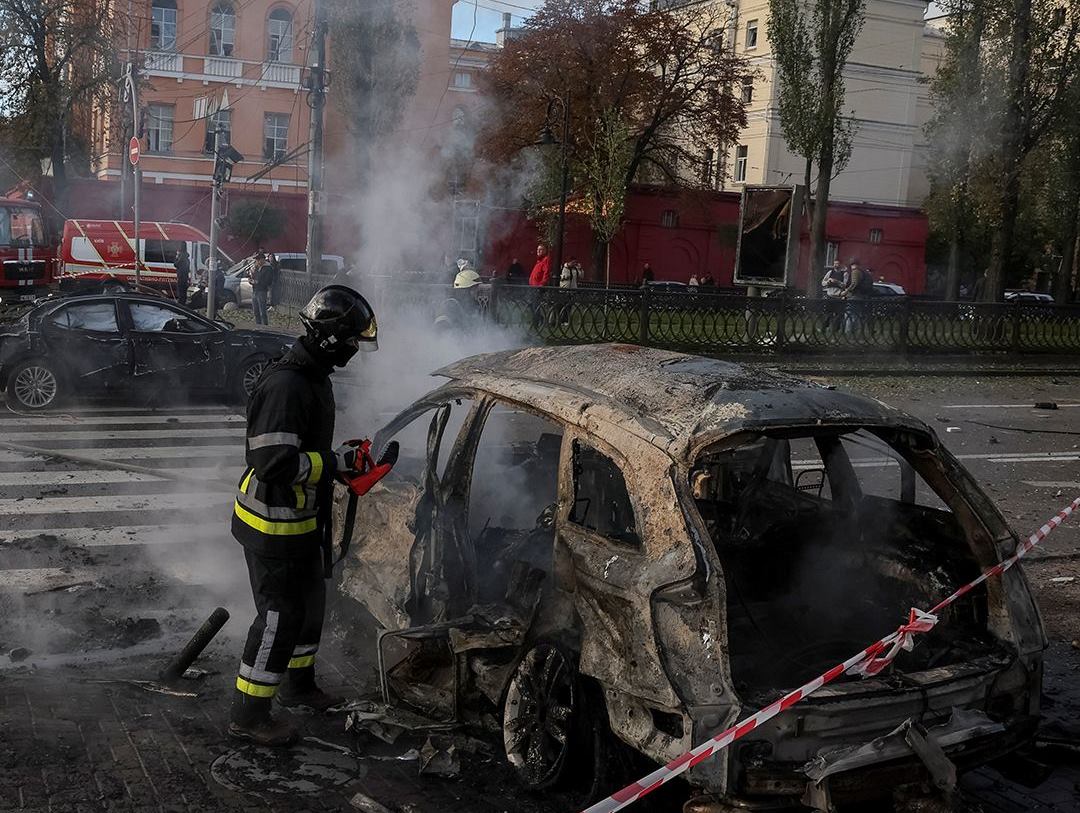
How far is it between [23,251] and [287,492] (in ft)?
86.9

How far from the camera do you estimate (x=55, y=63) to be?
34281mm

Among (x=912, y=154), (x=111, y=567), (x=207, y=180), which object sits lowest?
(x=111, y=567)

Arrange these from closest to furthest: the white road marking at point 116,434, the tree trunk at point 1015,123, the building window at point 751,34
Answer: the white road marking at point 116,434 < the tree trunk at point 1015,123 < the building window at point 751,34

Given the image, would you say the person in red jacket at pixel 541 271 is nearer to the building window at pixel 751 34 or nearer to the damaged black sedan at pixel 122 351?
the damaged black sedan at pixel 122 351

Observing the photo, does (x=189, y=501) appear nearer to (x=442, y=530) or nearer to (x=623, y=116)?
(x=442, y=530)

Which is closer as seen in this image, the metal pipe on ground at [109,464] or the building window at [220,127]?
the metal pipe on ground at [109,464]

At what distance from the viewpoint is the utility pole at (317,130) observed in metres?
15.5

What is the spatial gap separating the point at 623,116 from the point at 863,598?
3010cm

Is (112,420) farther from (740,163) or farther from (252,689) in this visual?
(740,163)

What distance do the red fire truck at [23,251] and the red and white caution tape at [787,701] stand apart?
2662cm

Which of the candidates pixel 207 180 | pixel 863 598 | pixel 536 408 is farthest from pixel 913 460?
pixel 207 180

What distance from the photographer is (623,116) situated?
3328 cm

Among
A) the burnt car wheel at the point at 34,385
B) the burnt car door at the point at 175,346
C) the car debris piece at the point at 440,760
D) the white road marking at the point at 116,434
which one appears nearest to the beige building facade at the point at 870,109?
the burnt car door at the point at 175,346

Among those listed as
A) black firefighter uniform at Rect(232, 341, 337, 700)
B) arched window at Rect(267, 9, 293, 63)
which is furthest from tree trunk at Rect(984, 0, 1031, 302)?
black firefighter uniform at Rect(232, 341, 337, 700)
